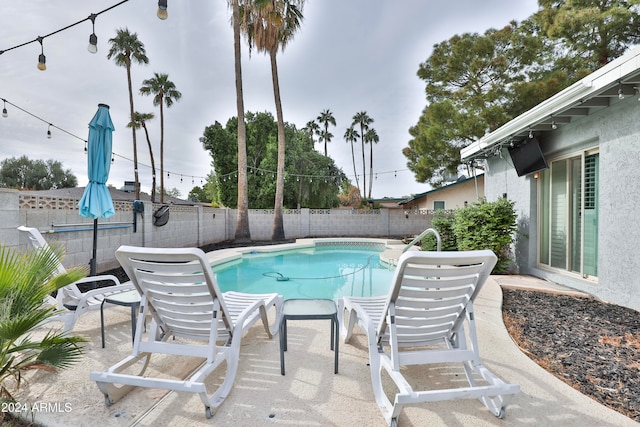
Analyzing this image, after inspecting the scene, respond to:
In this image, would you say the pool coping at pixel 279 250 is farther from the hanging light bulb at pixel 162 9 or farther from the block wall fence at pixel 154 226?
the hanging light bulb at pixel 162 9

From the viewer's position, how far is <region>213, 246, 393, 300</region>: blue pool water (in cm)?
663

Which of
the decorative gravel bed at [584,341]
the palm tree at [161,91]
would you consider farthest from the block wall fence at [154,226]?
the palm tree at [161,91]

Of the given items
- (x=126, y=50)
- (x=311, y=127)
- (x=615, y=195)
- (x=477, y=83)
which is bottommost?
(x=615, y=195)

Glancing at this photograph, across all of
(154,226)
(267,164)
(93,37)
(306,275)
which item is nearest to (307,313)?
(306,275)

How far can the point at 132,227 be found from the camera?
7727mm

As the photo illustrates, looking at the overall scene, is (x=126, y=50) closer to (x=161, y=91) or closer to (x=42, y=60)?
(x=161, y=91)

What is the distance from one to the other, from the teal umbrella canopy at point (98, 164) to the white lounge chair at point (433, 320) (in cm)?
453

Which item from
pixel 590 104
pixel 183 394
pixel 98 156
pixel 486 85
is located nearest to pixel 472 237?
pixel 590 104

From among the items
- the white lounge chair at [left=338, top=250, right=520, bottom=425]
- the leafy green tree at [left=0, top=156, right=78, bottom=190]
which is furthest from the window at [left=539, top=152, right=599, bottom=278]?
the leafy green tree at [left=0, top=156, right=78, bottom=190]

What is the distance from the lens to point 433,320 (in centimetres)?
220

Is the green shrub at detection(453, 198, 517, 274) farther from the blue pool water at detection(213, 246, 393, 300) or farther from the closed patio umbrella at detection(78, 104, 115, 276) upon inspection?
the closed patio umbrella at detection(78, 104, 115, 276)

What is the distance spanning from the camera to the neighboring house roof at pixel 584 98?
3607 millimetres

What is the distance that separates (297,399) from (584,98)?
17.5 ft

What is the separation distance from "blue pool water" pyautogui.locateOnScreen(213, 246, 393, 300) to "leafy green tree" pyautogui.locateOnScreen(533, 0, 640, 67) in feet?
41.5
